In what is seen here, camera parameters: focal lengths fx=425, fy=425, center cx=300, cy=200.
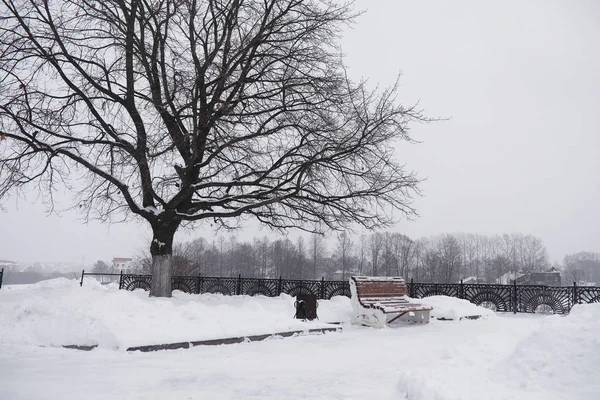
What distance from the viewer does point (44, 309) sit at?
22.3 feet

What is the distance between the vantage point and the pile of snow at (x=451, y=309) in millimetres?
12648

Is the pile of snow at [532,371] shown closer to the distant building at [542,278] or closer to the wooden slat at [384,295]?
the wooden slat at [384,295]

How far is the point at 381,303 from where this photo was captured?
437 inches

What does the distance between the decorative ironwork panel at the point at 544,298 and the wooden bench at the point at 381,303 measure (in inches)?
259

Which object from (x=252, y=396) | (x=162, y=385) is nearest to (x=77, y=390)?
(x=162, y=385)

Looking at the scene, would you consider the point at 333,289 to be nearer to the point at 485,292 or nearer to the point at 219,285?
the point at 219,285

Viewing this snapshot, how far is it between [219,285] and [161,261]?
8.20 meters

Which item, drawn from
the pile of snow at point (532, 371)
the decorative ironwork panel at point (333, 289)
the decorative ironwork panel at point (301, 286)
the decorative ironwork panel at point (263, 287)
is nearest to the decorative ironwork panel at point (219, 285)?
the decorative ironwork panel at point (263, 287)

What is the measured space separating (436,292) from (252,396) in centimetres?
1397

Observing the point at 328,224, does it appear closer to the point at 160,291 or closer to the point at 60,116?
the point at 160,291

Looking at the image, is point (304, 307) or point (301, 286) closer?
point (304, 307)

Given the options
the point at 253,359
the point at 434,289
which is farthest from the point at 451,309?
the point at 253,359

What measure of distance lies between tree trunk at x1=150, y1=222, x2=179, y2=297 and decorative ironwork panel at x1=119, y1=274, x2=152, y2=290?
10.2m

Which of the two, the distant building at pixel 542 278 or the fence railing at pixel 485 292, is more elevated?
the fence railing at pixel 485 292
